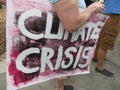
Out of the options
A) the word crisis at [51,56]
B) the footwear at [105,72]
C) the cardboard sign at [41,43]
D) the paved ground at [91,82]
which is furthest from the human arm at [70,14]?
the footwear at [105,72]

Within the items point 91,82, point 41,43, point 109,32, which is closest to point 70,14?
point 41,43

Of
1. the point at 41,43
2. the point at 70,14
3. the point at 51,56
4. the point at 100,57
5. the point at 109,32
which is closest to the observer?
the point at 70,14

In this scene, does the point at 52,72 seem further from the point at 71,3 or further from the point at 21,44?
the point at 71,3

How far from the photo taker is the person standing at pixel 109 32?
123 inches

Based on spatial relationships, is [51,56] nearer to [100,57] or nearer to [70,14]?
[70,14]

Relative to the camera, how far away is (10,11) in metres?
1.97

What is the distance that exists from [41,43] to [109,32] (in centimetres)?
135

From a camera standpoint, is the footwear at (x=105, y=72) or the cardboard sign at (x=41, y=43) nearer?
the cardboard sign at (x=41, y=43)

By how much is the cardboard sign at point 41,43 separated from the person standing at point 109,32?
729 millimetres

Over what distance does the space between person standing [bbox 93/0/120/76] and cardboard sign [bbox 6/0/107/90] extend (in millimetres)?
729

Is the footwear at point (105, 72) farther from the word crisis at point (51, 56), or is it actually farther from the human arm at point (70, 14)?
the human arm at point (70, 14)

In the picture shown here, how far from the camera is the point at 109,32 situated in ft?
10.8

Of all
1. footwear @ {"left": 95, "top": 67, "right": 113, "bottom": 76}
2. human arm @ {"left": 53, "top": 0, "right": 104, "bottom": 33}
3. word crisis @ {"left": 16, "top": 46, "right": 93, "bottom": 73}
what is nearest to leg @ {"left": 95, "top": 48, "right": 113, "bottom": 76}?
footwear @ {"left": 95, "top": 67, "right": 113, "bottom": 76}

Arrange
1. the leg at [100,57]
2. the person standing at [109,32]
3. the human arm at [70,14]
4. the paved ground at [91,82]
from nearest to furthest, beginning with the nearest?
1. the human arm at [70,14]
2. the person standing at [109,32]
3. the paved ground at [91,82]
4. the leg at [100,57]
